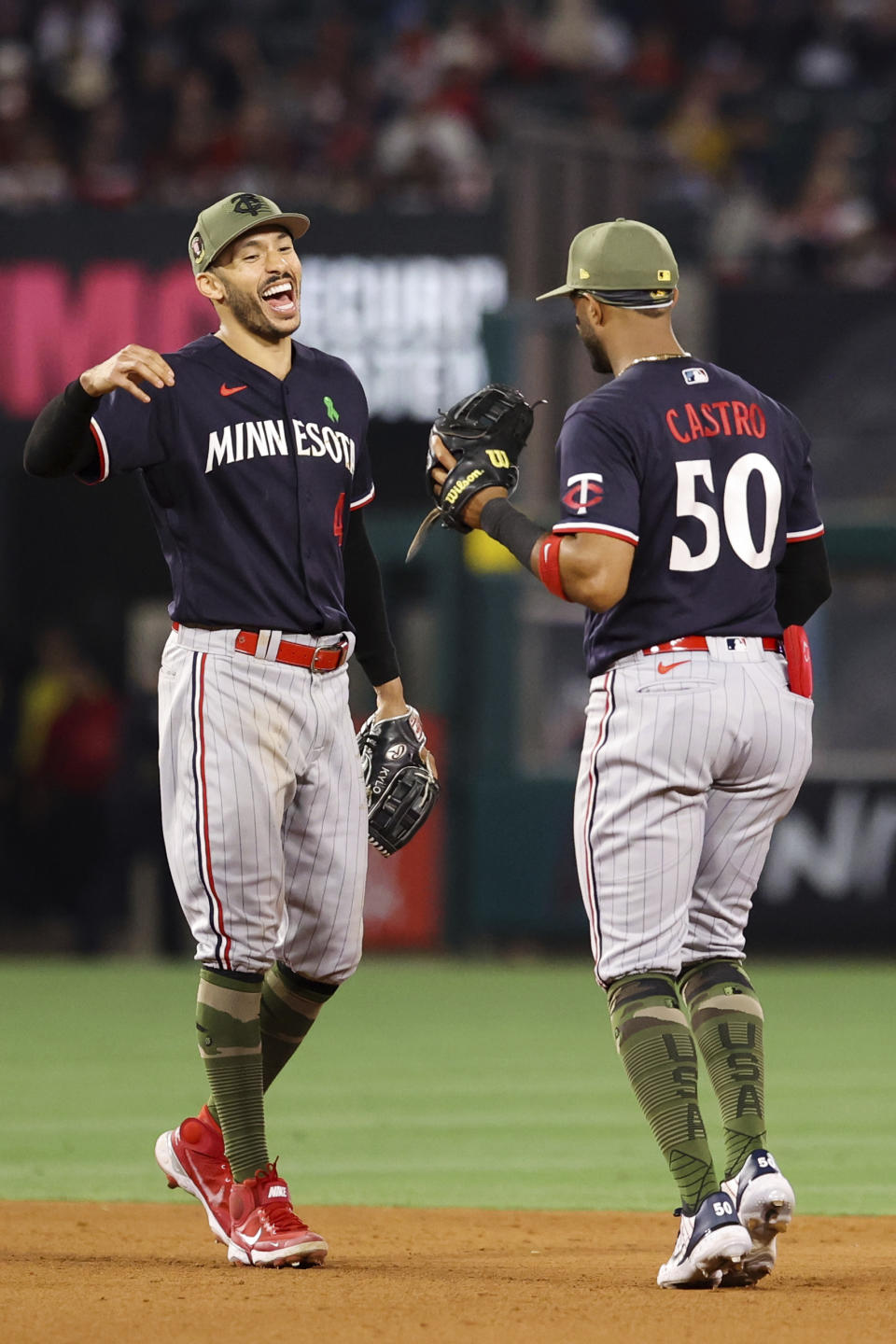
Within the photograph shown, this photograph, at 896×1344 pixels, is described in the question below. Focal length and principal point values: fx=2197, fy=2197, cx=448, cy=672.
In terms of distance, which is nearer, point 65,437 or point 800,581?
point 65,437

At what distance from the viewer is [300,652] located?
493 cm

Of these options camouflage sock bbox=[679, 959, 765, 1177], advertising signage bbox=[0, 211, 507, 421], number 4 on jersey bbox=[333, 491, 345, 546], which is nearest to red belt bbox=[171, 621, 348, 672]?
number 4 on jersey bbox=[333, 491, 345, 546]

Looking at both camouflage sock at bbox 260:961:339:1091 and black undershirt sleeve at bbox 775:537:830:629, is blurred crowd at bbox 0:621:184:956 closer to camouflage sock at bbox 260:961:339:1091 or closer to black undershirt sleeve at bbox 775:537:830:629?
camouflage sock at bbox 260:961:339:1091

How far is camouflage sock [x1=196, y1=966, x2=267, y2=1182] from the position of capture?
4.87 meters

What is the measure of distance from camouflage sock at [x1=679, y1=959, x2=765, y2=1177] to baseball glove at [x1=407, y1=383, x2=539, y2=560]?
1.16 metres

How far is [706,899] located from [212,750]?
1.13 metres

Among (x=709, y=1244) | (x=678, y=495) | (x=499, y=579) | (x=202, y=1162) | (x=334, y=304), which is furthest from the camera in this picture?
(x=334, y=304)

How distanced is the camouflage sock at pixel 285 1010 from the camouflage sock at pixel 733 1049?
0.91 metres

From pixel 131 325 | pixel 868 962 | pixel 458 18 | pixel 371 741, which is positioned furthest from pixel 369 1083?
pixel 458 18

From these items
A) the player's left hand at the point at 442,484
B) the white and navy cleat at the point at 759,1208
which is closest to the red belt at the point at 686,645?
the player's left hand at the point at 442,484

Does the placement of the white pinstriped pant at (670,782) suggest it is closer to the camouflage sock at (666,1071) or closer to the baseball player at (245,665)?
the camouflage sock at (666,1071)

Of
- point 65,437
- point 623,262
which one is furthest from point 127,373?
point 623,262

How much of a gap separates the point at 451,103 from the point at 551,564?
12604 mm

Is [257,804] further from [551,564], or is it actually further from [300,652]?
[551,564]
